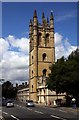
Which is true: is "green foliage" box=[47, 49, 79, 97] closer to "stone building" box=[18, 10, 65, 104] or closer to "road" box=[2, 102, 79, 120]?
"road" box=[2, 102, 79, 120]

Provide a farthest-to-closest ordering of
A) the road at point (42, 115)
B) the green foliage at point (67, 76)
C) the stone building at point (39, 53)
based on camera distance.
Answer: the stone building at point (39, 53), the green foliage at point (67, 76), the road at point (42, 115)

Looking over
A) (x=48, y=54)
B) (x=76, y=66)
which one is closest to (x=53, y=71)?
(x=76, y=66)

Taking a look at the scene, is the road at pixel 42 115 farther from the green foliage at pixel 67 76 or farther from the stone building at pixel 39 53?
the stone building at pixel 39 53

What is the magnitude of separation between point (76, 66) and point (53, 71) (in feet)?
19.9

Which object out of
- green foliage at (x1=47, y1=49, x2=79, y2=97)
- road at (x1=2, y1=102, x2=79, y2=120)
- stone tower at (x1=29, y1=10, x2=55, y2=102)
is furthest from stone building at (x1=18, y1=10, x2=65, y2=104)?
road at (x1=2, y1=102, x2=79, y2=120)

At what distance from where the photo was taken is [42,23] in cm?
11812

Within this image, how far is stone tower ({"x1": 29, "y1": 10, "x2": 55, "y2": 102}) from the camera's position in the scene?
366ft

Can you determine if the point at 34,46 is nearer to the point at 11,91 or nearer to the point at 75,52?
the point at 75,52

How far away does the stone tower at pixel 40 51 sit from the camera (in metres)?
112

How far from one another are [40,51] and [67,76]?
5622 cm

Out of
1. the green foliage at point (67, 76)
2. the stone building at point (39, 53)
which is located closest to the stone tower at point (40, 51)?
the stone building at point (39, 53)

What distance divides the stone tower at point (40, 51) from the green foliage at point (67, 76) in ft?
156

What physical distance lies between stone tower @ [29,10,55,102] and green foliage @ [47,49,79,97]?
47540 mm

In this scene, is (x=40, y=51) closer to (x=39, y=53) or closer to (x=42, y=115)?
(x=39, y=53)
